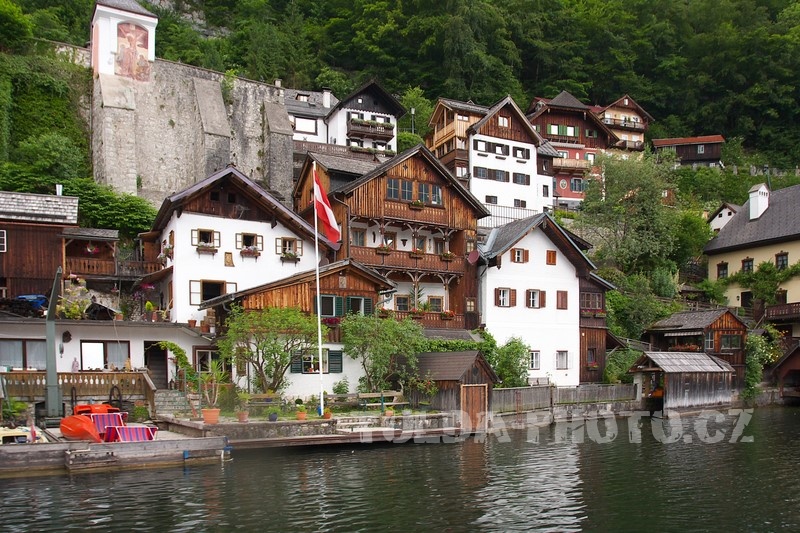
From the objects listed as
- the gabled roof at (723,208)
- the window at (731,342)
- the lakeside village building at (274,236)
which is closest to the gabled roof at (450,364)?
the lakeside village building at (274,236)

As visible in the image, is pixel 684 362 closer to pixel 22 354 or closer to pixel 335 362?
pixel 335 362

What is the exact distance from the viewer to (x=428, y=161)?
155 ft

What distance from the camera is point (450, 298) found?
48156mm

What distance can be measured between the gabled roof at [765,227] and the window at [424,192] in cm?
3096

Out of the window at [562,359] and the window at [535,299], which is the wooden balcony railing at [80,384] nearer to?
the window at [535,299]

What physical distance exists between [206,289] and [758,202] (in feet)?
158

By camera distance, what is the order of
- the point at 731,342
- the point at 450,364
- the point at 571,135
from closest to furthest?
the point at 450,364 → the point at 731,342 → the point at 571,135

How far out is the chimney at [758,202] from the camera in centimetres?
6550

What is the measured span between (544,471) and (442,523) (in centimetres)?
827

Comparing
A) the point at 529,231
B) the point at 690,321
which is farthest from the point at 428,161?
the point at 690,321

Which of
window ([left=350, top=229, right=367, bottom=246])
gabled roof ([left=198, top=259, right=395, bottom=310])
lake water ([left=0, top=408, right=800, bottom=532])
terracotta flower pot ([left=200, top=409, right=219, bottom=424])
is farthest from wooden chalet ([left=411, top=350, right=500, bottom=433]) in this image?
window ([left=350, top=229, right=367, bottom=246])

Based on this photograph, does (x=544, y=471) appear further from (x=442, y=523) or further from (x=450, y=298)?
(x=450, y=298)

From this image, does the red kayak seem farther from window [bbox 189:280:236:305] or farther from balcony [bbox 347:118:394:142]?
balcony [bbox 347:118:394:142]

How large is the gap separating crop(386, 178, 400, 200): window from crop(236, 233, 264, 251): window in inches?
335
